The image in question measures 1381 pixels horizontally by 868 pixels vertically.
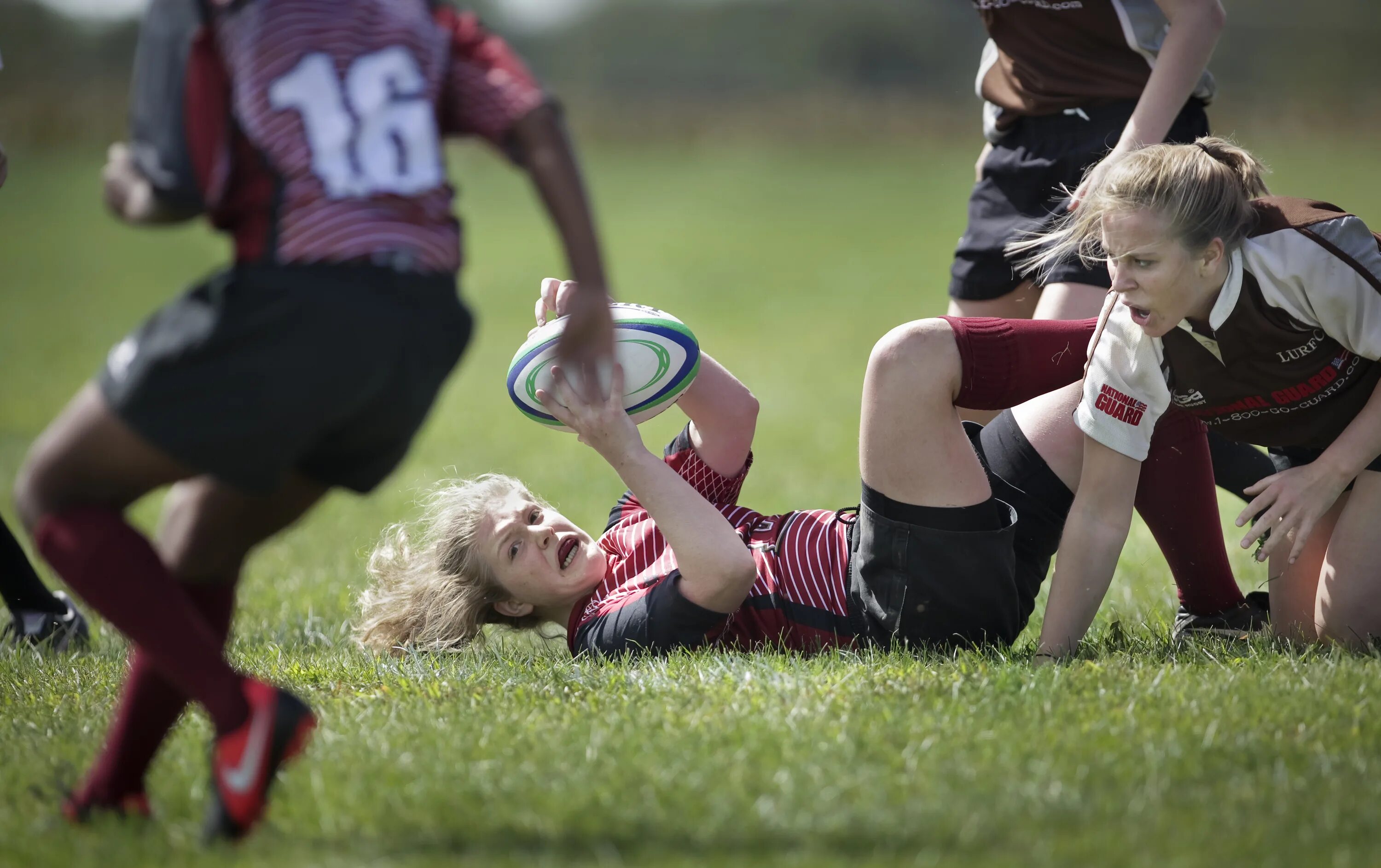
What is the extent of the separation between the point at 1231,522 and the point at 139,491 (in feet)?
16.6

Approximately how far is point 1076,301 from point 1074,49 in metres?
0.85

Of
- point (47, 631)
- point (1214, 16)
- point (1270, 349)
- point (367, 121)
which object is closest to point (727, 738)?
point (367, 121)

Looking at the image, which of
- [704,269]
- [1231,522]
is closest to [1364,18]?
[704,269]

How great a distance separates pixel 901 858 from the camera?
2.13 meters

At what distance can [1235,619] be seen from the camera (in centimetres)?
388

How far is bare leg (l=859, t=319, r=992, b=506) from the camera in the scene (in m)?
3.23

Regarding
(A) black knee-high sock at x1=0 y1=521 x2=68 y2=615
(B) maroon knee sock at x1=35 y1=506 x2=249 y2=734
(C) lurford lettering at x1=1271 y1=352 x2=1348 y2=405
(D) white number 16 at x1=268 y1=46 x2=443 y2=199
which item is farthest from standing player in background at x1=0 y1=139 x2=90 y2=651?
(C) lurford lettering at x1=1271 y1=352 x2=1348 y2=405

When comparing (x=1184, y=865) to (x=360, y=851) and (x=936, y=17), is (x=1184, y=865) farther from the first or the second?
(x=936, y=17)

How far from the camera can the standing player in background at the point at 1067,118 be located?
3730mm

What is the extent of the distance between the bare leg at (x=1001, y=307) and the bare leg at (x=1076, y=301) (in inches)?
12.0

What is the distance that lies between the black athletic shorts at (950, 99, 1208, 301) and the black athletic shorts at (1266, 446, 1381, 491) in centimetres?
72

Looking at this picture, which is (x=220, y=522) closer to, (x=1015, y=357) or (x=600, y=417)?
(x=600, y=417)

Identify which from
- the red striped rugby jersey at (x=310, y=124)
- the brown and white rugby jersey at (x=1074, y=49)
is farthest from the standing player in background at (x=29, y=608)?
the brown and white rugby jersey at (x=1074, y=49)

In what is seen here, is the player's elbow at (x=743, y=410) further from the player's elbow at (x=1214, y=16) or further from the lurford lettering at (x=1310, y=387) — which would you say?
the player's elbow at (x=1214, y=16)
